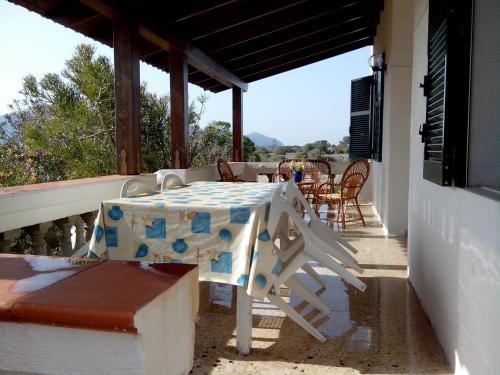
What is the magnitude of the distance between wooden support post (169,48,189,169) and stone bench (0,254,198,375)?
501 centimetres

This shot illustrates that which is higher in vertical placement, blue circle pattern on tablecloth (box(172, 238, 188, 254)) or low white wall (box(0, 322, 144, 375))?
low white wall (box(0, 322, 144, 375))

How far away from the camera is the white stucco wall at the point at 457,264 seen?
1448 millimetres

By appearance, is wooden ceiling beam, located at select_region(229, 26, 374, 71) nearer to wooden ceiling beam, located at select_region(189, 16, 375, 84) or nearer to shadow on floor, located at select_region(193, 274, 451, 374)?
wooden ceiling beam, located at select_region(189, 16, 375, 84)

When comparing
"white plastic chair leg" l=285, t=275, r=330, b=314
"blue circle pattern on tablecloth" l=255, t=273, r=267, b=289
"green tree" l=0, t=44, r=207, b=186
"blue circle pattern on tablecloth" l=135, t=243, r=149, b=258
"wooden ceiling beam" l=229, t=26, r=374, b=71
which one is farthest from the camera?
"green tree" l=0, t=44, r=207, b=186

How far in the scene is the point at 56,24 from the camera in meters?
3.96

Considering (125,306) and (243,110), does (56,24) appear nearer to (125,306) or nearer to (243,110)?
(125,306)

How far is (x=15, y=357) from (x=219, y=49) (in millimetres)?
6179

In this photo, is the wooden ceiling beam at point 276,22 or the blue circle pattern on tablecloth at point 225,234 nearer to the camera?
the blue circle pattern on tablecloth at point 225,234

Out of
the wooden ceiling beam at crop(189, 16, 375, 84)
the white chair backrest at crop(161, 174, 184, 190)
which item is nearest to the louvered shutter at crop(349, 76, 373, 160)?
the wooden ceiling beam at crop(189, 16, 375, 84)

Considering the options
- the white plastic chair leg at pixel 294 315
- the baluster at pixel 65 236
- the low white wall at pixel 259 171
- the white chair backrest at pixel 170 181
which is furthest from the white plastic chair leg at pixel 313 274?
the low white wall at pixel 259 171

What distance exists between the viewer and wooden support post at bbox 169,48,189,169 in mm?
5371

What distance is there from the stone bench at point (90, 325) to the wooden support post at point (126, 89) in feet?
11.6

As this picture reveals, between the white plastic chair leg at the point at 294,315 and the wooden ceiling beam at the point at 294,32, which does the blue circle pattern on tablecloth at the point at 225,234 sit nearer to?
the white plastic chair leg at the point at 294,315

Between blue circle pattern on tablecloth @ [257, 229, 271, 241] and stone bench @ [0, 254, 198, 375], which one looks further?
blue circle pattern on tablecloth @ [257, 229, 271, 241]
